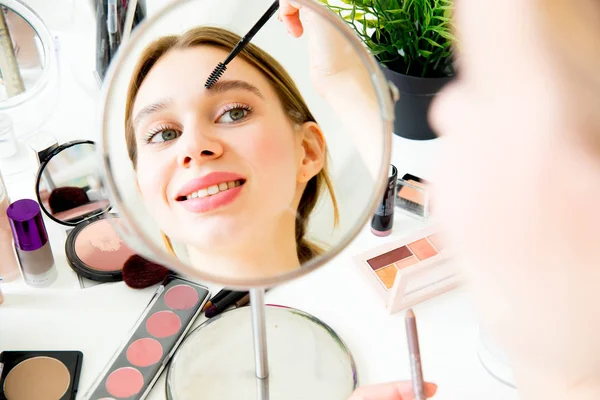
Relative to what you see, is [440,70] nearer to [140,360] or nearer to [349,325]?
[349,325]

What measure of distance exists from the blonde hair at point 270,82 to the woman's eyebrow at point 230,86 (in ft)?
0.07

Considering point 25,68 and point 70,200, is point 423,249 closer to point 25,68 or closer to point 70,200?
point 70,200

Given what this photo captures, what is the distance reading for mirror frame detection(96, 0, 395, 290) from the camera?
19.1 inches

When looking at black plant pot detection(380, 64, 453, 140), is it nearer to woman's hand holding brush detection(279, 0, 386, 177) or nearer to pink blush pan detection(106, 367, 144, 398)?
woman's hand holding brush detection(279, 0, 386, 177)

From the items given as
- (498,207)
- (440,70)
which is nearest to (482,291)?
(498,207)

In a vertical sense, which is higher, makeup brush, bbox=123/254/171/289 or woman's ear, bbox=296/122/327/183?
woman's ear, bbox=296/122/327/183

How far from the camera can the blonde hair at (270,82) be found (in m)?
0.54

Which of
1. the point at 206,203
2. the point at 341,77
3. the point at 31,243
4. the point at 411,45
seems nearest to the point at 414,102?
the point at 411,45

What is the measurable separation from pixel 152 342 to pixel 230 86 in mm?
298

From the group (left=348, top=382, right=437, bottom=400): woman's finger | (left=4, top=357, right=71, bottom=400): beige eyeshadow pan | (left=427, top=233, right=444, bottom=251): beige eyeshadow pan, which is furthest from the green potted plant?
(left=4, top=357, right=71, bottom=400): beige eyeshadow pan

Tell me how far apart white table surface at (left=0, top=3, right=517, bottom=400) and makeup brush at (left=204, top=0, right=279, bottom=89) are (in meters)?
0.23

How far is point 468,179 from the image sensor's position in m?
0.36

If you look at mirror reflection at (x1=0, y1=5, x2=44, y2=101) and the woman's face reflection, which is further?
mirror reflection at (x1=0, y1=5, x2=44, y2=101)

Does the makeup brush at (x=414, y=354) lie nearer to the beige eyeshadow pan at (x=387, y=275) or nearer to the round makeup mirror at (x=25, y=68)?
the beige eyeshadow pan at (x=387, y=275)
